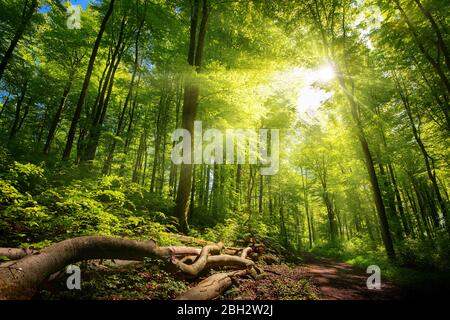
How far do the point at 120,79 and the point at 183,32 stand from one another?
6933 mm

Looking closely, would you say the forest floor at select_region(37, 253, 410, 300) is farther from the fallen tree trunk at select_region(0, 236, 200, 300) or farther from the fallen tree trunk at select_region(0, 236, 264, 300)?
the fallen tree trunk at select_region(0, 236, 200, 300)

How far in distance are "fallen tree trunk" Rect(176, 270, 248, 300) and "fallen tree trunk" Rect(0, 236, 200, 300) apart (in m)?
1.27

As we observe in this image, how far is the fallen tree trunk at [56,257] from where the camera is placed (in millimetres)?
2758

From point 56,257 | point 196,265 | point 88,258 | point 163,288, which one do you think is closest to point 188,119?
point 196,265

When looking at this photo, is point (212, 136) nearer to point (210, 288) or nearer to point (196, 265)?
point (196, 265)

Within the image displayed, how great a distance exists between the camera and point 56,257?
3365mm

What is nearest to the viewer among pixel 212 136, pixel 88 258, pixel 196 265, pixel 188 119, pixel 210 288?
pixel 88 258

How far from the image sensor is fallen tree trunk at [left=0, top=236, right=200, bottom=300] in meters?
2.76

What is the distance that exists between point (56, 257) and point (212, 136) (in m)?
9.96
